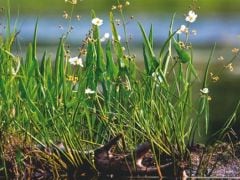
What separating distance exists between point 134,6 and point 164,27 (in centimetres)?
1378

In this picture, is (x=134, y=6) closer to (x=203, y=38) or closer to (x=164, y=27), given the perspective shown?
(x=164, y=27)

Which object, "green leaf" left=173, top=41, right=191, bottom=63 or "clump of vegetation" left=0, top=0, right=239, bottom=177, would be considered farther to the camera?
"green leaf" left=173, top=41, right=191, bottom=63

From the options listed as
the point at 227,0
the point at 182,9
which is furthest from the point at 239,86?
the point at 227,0

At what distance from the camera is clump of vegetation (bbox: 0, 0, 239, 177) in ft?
19.4

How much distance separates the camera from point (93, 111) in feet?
19.9

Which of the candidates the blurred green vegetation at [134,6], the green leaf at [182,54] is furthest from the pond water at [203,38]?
the green leaf at [182,54]

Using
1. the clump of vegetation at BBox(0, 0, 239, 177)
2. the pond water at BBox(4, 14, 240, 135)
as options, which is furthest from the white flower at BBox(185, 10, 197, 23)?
the pond water at BBox(4, 14, 240, 135)

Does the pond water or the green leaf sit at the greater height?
the green leaf

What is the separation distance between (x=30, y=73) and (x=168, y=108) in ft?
3.01

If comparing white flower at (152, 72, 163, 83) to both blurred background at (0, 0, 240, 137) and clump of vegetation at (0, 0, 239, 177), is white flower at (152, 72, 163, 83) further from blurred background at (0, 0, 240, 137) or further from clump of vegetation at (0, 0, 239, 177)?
blurred background at (0, 0, 240, 137)

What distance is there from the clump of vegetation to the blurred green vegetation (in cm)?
3178

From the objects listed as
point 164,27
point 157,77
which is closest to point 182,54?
point 157,77

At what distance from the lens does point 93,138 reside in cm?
630

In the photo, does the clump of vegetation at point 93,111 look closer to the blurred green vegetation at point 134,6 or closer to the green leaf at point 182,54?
the green leaf at point 182,54
